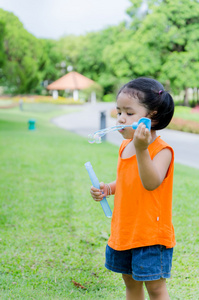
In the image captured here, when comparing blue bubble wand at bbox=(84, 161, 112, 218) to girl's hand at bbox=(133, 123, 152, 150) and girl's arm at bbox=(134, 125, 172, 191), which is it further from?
girl's hand at bbox=(133, 123, 152, 150)

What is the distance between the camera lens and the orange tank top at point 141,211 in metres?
1.70

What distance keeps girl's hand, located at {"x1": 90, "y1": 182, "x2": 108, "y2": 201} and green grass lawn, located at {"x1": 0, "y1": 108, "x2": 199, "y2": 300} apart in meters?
0.80

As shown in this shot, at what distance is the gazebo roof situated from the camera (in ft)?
143

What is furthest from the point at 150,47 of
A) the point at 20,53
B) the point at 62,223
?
the point at 62,223

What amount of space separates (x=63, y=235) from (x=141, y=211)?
1.86m

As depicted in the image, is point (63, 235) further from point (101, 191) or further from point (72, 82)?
point (72, 82)

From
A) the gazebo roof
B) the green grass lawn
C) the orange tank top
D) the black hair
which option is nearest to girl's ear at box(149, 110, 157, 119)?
the black hair

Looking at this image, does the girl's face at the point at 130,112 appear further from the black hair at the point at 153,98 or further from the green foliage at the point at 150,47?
the green foliage at the point at 150,47

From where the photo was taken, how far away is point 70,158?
7.57 metres

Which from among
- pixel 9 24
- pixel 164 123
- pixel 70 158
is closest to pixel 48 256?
pixel 164 123

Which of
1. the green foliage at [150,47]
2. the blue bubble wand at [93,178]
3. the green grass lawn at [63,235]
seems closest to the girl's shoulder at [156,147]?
the blue bubble wand at [93,178]

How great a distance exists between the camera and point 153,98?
171 cm

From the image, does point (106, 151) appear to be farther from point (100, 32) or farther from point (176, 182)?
point (100, 32)

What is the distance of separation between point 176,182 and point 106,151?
3.18 m
